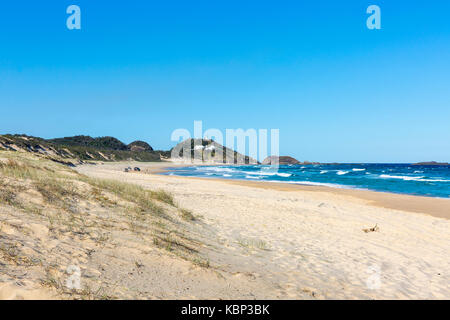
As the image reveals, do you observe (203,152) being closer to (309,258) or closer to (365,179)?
(365,179)

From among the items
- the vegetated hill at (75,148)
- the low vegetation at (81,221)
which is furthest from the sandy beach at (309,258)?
the vegetated hill at (75,148)

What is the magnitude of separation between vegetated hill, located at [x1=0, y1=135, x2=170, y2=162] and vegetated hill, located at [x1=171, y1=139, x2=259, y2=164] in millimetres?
9614

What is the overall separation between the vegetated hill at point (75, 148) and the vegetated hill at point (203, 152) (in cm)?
961

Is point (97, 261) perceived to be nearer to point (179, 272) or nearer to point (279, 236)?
point (179, 272)

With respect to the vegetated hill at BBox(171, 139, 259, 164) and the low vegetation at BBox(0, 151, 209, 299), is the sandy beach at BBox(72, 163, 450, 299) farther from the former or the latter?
the vegetated hill at BBox(171, 139, 259, 164)

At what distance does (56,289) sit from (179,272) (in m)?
1.93

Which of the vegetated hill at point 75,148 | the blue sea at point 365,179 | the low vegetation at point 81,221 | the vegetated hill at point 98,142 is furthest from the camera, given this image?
the vegetated hill at point 98,142

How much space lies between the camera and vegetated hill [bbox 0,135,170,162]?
58.6 meters

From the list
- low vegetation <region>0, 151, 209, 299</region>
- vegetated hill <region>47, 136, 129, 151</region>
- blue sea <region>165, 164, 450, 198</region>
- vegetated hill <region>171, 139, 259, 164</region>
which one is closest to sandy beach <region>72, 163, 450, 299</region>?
low vegetation <region>0, 151, 209, 299</region>

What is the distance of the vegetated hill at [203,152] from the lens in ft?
519

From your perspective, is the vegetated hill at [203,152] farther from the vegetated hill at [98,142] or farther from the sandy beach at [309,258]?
the sandy beach at [309,258]
